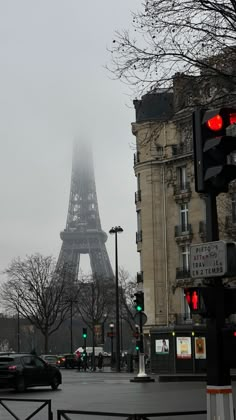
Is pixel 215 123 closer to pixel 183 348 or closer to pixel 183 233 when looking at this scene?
pixel 183 348

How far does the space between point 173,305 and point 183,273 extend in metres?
3.23

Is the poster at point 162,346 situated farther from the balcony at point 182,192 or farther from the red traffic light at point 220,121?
the red traffic light at point 220,121

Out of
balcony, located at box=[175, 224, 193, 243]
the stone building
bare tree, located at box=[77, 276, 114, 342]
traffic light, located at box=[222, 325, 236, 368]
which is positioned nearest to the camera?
traffic light, located at box=[222, 325, 236, 368]

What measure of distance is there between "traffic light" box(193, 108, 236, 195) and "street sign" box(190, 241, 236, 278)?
0.81m

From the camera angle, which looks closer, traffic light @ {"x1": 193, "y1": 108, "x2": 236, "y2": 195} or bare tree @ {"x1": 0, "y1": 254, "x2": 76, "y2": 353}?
traffic light @ {"x1": 193, "y1": 108, "x2": 236, "y2": 195}

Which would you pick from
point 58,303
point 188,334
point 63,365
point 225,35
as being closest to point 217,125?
point 225,35

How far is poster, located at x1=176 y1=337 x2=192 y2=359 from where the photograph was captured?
1665 inches

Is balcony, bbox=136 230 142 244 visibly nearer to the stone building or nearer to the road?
the stone building

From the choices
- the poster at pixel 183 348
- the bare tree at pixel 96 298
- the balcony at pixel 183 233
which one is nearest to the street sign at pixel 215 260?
the poster at pixel 183 348

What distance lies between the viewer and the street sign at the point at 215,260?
9.97 meters

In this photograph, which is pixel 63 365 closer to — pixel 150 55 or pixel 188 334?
pixel 188 334

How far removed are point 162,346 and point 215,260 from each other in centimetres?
3400

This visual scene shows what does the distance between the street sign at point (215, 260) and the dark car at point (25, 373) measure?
21235mm

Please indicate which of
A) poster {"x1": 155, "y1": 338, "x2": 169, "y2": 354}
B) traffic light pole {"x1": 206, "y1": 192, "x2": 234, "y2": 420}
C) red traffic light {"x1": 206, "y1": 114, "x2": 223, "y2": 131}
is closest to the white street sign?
traffic light pole {"x1": 206, "y1": 192, "x2": 234, "y2": 420}
